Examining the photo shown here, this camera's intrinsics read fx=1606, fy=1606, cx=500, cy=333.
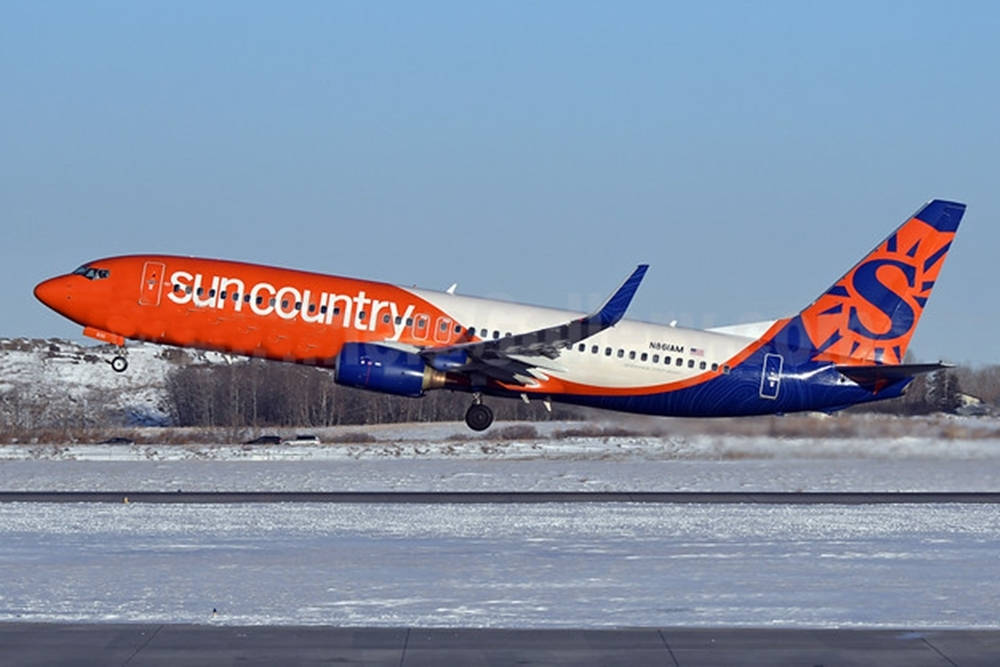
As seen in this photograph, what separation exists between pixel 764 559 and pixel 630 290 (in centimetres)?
1741

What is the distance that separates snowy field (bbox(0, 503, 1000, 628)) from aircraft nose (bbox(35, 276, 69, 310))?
13.0m

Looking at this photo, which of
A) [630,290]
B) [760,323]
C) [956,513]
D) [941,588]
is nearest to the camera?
[941,588]

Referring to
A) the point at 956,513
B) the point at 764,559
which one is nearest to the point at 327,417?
the point at 956,513

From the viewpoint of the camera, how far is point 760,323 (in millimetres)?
45000

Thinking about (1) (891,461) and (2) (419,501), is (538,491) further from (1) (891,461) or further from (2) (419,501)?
(1) (891,461)

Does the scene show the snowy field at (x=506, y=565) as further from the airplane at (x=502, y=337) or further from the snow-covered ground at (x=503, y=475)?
the airplane at (x=502, y=337)

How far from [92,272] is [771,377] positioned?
61.1 ft

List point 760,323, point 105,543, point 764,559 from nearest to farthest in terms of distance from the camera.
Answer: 1. point 764,559
2. point 105,543
3. point 760,323

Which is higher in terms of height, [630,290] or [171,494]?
[630,290]

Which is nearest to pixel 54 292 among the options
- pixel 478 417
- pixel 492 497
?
pixel 478 417

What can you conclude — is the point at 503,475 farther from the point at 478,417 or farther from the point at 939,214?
the point at 939,214

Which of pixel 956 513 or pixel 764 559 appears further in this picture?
pixel 956 513

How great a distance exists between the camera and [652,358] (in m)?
43.3

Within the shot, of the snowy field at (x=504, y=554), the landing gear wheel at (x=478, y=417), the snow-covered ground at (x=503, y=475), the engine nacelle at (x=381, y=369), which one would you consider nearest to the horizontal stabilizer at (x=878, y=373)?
the snow-covered ground at (x=503, y=475)
